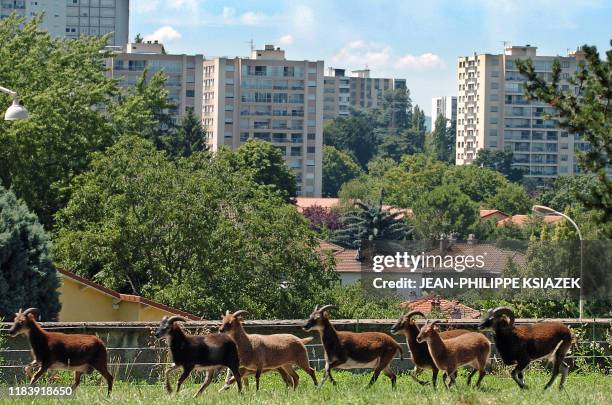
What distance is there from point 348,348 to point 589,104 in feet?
64.0

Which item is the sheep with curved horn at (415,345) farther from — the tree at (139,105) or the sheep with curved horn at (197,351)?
the tree at (139,105)

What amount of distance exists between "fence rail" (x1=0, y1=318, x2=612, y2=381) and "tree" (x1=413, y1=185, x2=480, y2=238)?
372ft

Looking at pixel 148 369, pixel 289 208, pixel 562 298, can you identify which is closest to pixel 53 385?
pixel 148 369

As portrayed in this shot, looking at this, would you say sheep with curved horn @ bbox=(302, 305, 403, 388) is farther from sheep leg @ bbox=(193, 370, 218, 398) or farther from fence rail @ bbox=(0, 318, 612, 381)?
fence rail @ bbox=(0, 318, 612, 381)

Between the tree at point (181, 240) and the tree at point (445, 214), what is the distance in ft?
273

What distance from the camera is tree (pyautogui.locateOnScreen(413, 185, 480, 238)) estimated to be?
438ft

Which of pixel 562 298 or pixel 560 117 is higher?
pixel 560 117

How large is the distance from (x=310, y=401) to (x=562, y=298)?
25.1 meters

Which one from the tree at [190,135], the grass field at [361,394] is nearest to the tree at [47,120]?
the grass field at [361,394]

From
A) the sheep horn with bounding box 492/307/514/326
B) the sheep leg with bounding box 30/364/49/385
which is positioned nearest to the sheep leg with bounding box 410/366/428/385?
the sheep horn with bounding box 492/307/514/326

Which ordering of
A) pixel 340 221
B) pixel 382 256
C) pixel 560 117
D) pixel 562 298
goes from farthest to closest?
pixel 340 221, pixel 382 256, pixel 562 298, pixel 560 117

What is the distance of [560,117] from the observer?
34094 mm

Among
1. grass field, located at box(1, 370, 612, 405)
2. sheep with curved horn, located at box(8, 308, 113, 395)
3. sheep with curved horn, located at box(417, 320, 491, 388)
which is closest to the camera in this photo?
grass field, located at box(1, 370, 612, 405)

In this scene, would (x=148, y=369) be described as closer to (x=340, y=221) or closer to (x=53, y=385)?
(x=53, y=385)
